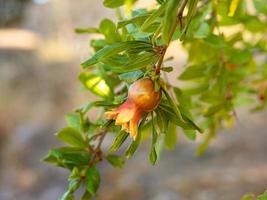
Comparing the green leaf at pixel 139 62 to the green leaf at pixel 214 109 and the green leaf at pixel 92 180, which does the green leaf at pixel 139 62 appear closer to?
the green leaf at pixel 92 180

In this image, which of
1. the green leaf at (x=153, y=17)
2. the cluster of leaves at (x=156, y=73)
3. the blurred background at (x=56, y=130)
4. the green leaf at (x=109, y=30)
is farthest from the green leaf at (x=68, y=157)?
the blurred background at (x=56, y=130)

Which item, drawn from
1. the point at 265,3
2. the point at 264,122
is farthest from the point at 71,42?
the point at 265,3

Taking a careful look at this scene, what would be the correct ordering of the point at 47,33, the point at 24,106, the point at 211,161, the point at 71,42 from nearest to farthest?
the point at 211,161, the point at 24,106, the point at 71,42, the point at 47,33

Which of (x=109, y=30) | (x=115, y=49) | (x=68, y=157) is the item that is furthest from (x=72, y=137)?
(x=115, y=49)

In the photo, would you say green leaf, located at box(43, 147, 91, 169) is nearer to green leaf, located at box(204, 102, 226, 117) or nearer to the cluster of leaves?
the cluster of leaves

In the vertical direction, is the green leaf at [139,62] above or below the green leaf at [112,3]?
below

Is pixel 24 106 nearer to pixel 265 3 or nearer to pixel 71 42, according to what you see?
pixel 71 42

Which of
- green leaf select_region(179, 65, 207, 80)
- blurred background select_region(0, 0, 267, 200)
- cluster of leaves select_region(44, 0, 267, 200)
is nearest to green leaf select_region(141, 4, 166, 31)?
cluster of leaves select_region(44, 0, 267, 200)
